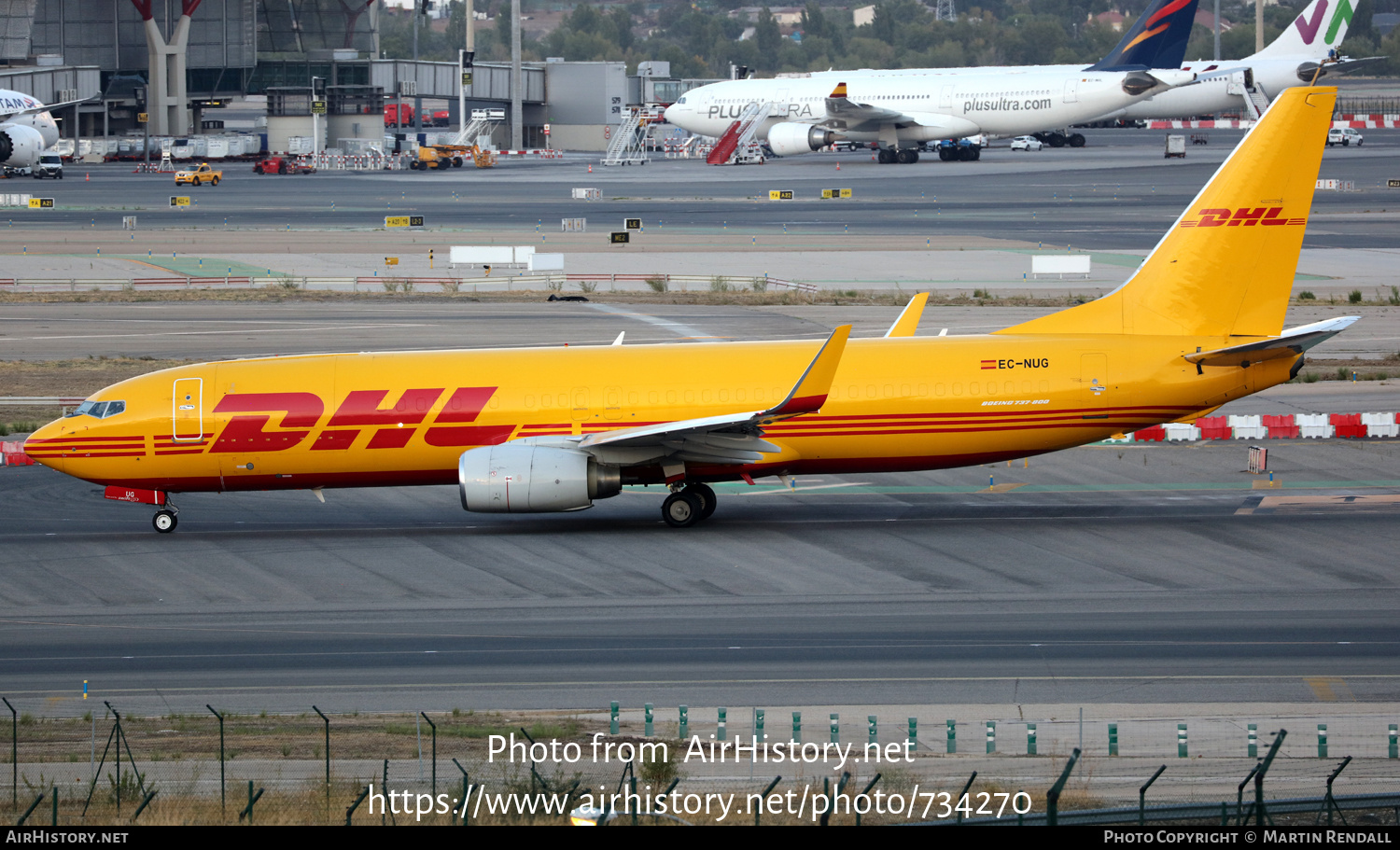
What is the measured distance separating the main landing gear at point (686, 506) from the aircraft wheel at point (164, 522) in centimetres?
1030

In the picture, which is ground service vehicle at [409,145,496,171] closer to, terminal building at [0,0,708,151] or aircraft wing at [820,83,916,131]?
terminal building at [0,0,708,151]

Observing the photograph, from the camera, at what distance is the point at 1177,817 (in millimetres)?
13578

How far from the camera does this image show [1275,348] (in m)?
29.4

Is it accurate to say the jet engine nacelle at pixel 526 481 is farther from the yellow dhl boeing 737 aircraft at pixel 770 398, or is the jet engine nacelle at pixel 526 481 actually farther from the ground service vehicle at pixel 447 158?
the ground service vehicle at pixel 447 158

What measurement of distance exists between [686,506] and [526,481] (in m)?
3.59

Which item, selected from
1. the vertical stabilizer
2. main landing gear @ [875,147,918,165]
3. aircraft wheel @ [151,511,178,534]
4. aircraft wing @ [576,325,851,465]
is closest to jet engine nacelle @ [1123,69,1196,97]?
main landing gear @ [875,147,918,165]

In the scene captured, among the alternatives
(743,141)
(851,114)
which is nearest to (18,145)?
(743,141)

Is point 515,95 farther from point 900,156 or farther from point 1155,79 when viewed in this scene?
point 1155,79

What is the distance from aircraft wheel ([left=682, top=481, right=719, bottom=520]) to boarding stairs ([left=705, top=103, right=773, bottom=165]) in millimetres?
102902

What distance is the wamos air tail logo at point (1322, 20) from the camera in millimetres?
127125

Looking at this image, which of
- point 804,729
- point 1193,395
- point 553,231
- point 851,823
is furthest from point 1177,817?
point 553,231

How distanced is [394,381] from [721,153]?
106 m

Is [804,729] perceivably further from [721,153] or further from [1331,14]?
[1331,14]

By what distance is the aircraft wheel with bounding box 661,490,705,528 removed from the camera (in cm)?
3081
